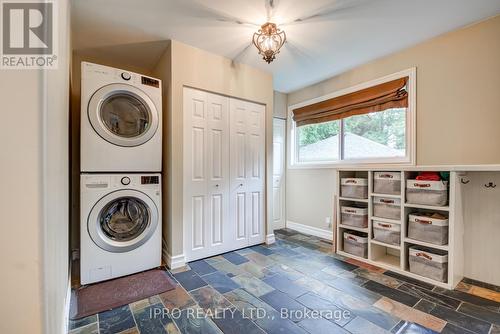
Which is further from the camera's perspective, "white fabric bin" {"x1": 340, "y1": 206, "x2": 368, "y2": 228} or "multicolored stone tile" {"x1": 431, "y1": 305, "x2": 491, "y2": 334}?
"white fabric bin" {"x1": 340, "y1": 206, "x2": 368, "y2": 228}

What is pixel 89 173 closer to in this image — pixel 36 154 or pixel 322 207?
pixel 36 154

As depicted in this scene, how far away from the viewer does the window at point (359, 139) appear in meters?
2.63

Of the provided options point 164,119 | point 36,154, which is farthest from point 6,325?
point 164,119

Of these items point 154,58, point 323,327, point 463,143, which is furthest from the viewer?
point 154,58

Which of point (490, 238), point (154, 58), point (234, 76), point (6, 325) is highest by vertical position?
point (154, 58)

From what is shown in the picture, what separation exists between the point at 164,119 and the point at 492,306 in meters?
3.37

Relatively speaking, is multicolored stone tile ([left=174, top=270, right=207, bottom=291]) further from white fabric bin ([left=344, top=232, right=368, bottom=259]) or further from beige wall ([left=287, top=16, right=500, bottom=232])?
beige wall ([left=287, top=16, right=500, bottom=232])

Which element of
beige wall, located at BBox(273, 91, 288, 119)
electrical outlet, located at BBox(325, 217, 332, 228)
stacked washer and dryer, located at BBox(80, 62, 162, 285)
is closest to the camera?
stacked washer and dryer, located at BBox(80, 62, 162, 285)

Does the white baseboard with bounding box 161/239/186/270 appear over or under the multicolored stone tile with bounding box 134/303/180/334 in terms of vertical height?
over

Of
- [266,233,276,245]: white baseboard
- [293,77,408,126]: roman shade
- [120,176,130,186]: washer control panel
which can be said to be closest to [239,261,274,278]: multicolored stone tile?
[266,233,276,245]: white baseboard

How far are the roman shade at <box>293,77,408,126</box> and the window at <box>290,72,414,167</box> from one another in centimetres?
6

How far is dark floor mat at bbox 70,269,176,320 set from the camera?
171 centimetres

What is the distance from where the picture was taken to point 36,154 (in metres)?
0.77

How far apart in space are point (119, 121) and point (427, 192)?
119 inches
